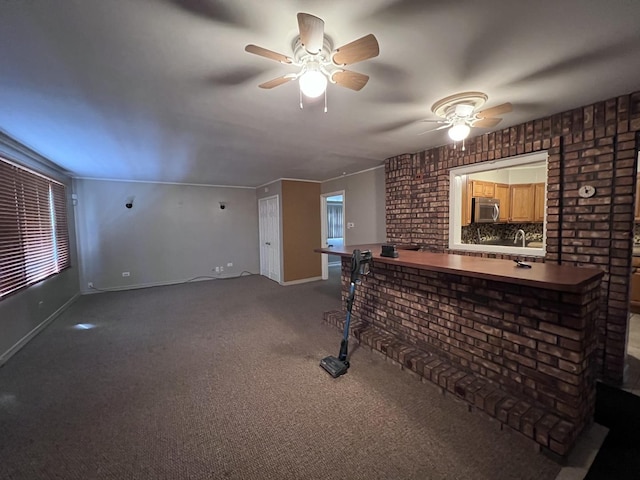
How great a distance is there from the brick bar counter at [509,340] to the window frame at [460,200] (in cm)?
106

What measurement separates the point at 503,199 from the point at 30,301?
7.03m

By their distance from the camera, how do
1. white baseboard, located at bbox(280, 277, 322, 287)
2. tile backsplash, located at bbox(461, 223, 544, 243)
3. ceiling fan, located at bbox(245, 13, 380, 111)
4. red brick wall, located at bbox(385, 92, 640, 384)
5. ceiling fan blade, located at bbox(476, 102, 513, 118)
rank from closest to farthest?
1. ceiling fan, located at bbox(245, 13, 380, 111)
2. ceiling fan blade, located at bbox(476, 102, 513, 118)
3. red brick wall, located at bbox(385, 92, 640, 384)
4. tile backsplash, located at bbox(461, 223, 544, 243)
5. white baseboard, located at bbox(280, 277, 322, 287)

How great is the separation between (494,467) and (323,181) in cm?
555

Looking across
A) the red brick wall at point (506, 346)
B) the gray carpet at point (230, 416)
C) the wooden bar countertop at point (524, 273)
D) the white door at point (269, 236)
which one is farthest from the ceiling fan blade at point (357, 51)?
the white door at point (269, 236)

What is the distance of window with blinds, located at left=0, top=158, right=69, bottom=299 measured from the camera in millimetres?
2912

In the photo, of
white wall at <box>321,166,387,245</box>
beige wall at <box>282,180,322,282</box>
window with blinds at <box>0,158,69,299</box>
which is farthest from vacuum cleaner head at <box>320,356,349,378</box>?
beige wall at <box>282,180,322,282</box>

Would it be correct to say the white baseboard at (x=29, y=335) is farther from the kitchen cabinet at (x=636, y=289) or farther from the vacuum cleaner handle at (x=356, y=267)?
the kitchen cabinet at (x=636, y=289)

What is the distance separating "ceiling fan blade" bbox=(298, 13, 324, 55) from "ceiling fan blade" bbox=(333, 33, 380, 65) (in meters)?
0.12

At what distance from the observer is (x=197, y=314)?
4.09 meters

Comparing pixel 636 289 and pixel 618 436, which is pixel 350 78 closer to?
pixel 618 436

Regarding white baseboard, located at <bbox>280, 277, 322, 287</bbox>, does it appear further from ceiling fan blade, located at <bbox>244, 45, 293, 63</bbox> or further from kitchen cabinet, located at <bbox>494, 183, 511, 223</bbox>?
ceiling fan blade, located at <bbox>244, 45, 293, 63</bbox>

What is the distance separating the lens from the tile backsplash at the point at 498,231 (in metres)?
4.41

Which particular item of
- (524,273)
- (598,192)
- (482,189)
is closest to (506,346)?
(524,273)

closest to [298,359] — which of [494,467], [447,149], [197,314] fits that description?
[494,467]
